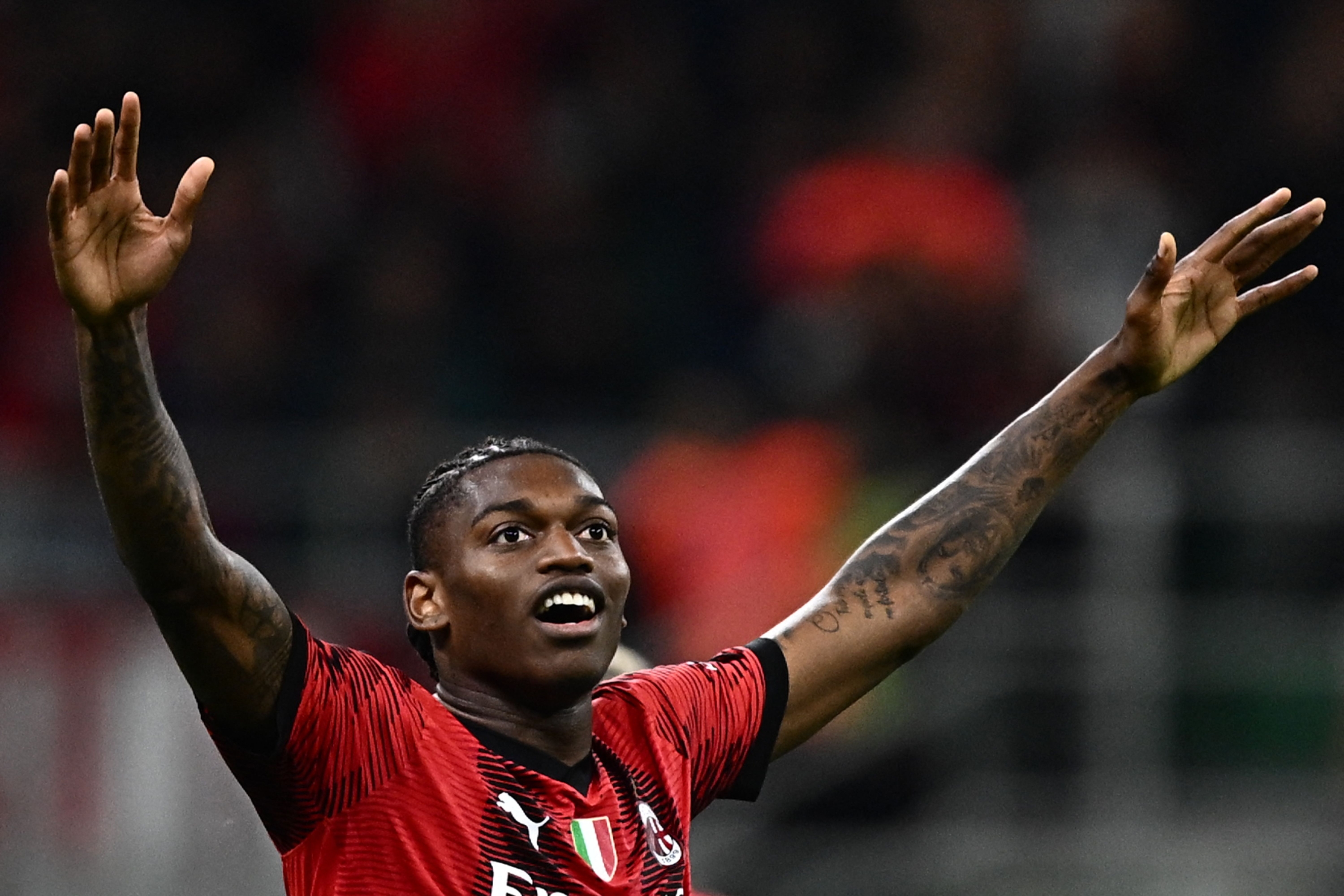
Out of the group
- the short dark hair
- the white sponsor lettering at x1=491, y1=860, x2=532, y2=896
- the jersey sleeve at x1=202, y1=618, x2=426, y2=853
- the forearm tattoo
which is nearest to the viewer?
the jersey sleeve at x1=202, y1=618, x2=426, y2=853

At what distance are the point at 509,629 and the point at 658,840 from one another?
43 centimetres

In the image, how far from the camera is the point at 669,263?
811 cm

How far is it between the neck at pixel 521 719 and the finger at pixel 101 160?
3.51ft

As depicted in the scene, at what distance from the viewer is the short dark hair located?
11.0 feet

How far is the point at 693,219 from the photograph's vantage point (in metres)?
8.24

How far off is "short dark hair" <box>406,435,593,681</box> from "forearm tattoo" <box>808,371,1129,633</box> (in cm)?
68

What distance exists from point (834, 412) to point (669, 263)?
1.42 metres

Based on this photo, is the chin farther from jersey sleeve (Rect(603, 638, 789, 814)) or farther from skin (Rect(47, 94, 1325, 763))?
jersey sleeve (Rect(603, 638, 789, 814))

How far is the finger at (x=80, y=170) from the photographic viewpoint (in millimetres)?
2600

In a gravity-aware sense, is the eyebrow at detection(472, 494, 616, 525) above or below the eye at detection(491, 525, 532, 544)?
above

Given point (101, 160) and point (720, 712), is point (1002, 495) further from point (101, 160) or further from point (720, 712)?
point (101, 160)

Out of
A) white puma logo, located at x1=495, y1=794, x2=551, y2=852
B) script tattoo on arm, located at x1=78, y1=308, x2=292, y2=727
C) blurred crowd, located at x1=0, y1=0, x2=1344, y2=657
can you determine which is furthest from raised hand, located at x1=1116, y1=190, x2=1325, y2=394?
Answer: blurred crowd, located at x1=0, y1=0, x2=1344, y2=657

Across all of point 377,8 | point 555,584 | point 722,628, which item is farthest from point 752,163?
point 555,584

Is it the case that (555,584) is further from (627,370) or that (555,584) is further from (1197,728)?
(627,370)
